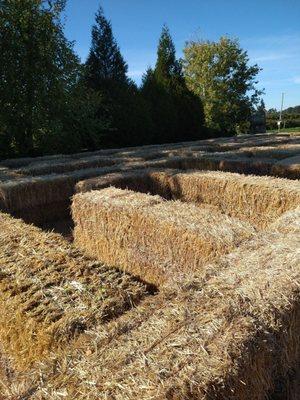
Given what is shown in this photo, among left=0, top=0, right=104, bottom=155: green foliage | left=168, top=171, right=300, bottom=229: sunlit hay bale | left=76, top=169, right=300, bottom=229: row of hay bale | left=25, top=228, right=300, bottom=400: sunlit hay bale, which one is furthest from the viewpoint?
left=0, top=0, right=104, bottom=155: green foliage

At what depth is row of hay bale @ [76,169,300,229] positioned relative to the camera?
26.9 feet

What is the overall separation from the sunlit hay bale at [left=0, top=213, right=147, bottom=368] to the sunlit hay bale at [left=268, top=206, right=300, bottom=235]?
2464mm

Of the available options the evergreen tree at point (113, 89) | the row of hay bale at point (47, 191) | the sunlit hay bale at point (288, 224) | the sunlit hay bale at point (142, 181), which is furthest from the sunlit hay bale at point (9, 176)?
the evergreen tree at point (113, 89)

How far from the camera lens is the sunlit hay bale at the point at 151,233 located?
5.46m

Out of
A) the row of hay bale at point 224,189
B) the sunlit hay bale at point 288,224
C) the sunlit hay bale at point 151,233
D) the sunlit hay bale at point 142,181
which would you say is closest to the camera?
the sunlit hay bale at point 288,224

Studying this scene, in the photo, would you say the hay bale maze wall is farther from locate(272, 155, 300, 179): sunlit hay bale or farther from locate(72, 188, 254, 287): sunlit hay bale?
locate(272, 155, 300, 179): sunlit hay bale

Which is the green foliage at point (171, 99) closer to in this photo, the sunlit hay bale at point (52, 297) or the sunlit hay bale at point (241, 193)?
the sunlit hay bale at point (241, 193)

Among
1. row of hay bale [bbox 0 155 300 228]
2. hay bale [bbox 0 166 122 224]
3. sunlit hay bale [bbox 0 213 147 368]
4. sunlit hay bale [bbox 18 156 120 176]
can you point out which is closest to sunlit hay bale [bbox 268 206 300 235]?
sunlit hay bale [bbox 0 213 147 368]

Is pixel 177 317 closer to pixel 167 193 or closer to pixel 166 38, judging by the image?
pixel 167 193

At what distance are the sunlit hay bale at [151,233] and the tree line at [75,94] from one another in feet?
51.2

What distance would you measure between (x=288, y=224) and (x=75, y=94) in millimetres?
20869

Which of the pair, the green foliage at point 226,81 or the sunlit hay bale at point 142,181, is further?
the green foliage at point 226,81

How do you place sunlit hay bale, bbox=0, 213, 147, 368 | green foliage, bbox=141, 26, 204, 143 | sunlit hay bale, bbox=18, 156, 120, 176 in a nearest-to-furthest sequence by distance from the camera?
sunlit hay bale, bbox=0, 213, 147, 368 → sunlit hay bale, bbox=18, 156, 120, 176 → green foliage, bbox=141, 26, 204, 143

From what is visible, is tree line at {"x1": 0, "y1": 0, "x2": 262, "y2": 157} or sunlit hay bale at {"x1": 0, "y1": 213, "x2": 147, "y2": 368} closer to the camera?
sunlit hay bale at {"x1": 0, "y1": 213, "x2": 147, "y2": 368}
